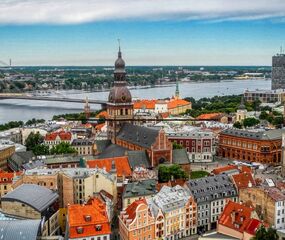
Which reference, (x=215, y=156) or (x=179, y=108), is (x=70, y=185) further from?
(x=179, y=108)

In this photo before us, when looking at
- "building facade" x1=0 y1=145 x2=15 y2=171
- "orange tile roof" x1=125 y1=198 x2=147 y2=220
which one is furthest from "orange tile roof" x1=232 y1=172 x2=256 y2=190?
"building facade" x1=0 y1=145 x2=15 y2=171

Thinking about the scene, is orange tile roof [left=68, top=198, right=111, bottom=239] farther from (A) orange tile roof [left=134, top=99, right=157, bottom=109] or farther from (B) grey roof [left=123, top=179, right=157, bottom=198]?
(A) orange tile roof [left=134, top=99, right=157, bottom=109]

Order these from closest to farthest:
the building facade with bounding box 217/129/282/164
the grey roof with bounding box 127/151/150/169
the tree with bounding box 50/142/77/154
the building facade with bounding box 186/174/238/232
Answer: the building facade with bounding box 186/174/238/232 < the grey roof with bounding box 127/151/150/169 < the tree with bounding box 50/142/77/154 < the building facade with bounding box 217/129/282/164

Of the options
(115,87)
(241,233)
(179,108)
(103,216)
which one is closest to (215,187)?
(241,233)

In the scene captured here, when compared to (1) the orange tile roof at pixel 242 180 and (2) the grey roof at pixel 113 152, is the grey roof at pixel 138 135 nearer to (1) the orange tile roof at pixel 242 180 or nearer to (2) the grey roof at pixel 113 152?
(2) the grey roof at pixel 113 152

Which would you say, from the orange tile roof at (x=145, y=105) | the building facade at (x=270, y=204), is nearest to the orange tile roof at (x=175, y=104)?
the orange tile roof at (x=145, y=105)

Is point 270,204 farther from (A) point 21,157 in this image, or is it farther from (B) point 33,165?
(A) point 21,157
